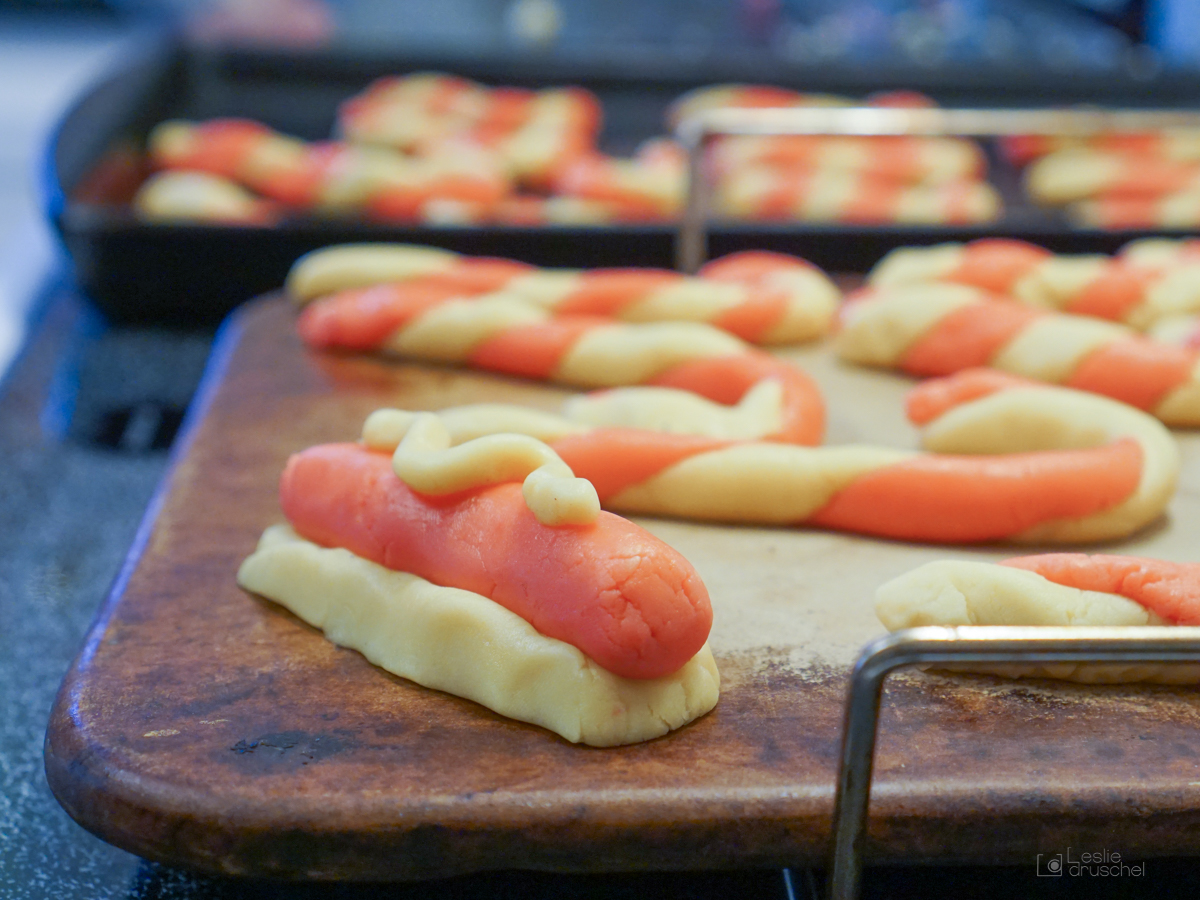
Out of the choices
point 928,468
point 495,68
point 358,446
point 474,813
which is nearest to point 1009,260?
point 928,468

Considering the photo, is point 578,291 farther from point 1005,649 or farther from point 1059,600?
point 1005,649

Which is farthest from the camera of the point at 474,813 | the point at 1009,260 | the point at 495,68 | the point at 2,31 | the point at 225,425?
the point at 2,31

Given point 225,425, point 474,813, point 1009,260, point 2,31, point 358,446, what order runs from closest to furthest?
point 474,813
point 358,446
point 225,425
point 1009,260
point 2,31

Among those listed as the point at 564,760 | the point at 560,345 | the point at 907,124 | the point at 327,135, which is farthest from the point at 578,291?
the point at 327,135

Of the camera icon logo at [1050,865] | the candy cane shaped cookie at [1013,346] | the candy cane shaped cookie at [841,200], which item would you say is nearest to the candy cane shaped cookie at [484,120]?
the candy cane shaped cookie at [841,200]

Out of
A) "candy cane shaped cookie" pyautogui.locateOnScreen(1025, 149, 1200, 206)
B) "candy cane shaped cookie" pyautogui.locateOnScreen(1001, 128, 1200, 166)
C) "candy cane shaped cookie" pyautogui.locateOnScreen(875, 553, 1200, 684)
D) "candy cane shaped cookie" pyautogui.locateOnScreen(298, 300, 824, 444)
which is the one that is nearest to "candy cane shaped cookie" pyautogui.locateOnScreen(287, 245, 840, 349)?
"candy cane shaped cookie" pyautogui.locateOnScreen(298, 300, 824, 444)

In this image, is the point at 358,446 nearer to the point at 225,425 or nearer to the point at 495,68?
the point at 225,425
